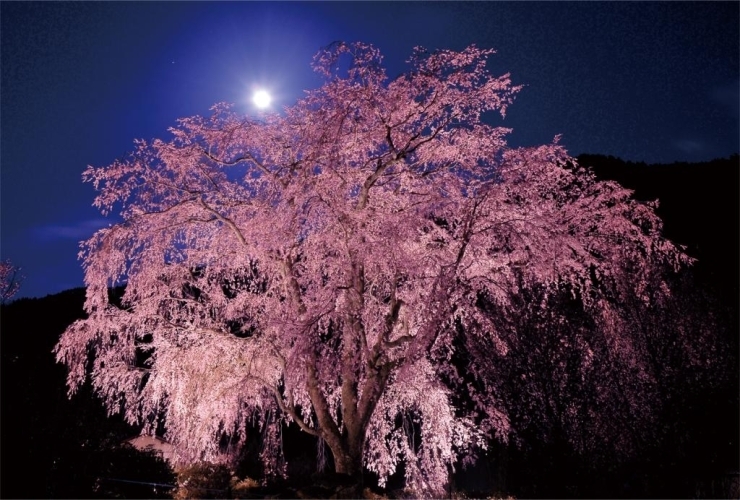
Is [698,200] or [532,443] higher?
[698,200]

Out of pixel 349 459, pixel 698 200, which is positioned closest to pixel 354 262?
pixel 349 459

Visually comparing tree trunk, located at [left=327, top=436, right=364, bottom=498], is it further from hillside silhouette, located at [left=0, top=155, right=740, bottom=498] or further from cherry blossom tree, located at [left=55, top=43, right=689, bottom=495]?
hillside silhouette, located at [left=0, top=155, right=740, bottom=498]

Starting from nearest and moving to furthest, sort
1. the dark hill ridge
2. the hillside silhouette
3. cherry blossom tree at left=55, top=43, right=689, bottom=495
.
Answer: the hillside silhouette, cherry blossom tree at left=55, top=43, right=689, bottom=495, the dark hill ridge

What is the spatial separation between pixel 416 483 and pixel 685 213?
1410cm

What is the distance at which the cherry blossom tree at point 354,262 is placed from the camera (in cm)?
990

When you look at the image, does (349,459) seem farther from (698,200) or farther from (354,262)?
(698,200)

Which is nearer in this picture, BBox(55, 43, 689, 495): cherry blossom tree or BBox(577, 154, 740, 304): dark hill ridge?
BBox(55, 43, 689, 495): cherry blossom tree

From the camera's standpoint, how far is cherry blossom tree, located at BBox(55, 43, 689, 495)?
990 cm

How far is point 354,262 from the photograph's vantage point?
32.9 ft

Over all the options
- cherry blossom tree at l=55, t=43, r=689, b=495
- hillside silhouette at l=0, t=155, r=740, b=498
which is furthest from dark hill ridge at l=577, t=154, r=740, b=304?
cherry blossom tree at l=55, t=43, r=689, b=495

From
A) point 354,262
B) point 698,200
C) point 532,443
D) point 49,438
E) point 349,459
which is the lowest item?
point 349,459

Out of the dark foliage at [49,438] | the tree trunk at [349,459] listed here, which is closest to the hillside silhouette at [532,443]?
the dark foliage at [49,438]

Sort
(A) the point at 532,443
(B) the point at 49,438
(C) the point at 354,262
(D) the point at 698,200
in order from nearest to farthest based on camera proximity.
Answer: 1. (B) the point at 49,438
2. (C) the point at 354,262
3. (A) the point at 532,443
4. (D) the point at 698,200

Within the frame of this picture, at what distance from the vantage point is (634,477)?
12.2m
